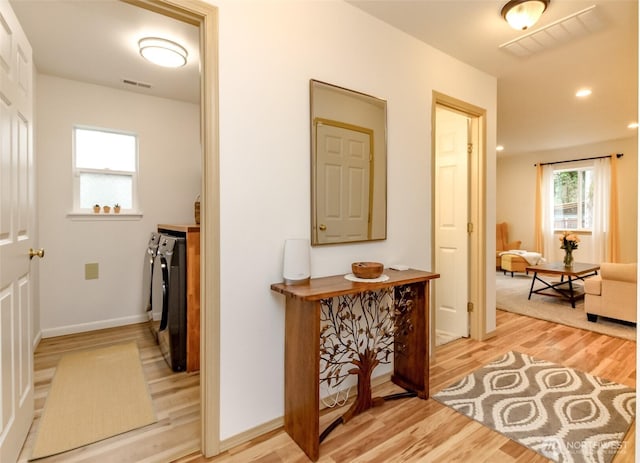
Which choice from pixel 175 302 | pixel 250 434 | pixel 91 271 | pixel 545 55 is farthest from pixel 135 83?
pixel 545 55

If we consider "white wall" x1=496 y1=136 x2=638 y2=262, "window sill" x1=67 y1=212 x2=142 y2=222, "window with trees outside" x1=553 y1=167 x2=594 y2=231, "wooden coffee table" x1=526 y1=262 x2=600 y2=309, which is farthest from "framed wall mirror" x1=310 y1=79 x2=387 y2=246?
"window with trees outside" x1=553 y1=167 x2=594 y2=231

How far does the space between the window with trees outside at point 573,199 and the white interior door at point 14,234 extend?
337 inches

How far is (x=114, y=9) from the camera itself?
205 centimetres

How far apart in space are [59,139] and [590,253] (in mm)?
8837

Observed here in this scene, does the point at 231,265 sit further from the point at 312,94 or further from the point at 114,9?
the point at 114,9

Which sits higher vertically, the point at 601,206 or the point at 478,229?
the point at 601,206

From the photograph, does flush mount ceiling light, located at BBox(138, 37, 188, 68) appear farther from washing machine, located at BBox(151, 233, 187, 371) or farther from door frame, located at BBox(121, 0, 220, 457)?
washing machine, located at BBox(151, 233, 187, 371)

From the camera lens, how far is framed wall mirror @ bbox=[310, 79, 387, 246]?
1949 mm

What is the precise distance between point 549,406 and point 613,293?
89.0 inches

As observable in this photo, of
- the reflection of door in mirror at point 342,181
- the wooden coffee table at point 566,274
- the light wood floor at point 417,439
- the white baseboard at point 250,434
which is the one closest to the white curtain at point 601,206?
the wooden coffee table at point 566,274

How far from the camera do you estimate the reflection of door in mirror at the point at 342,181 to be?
1.97 m

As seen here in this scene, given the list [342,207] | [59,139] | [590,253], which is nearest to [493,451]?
[342,207]

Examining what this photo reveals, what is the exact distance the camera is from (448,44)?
254cm

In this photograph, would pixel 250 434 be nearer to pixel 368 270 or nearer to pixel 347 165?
pixel 368 270
